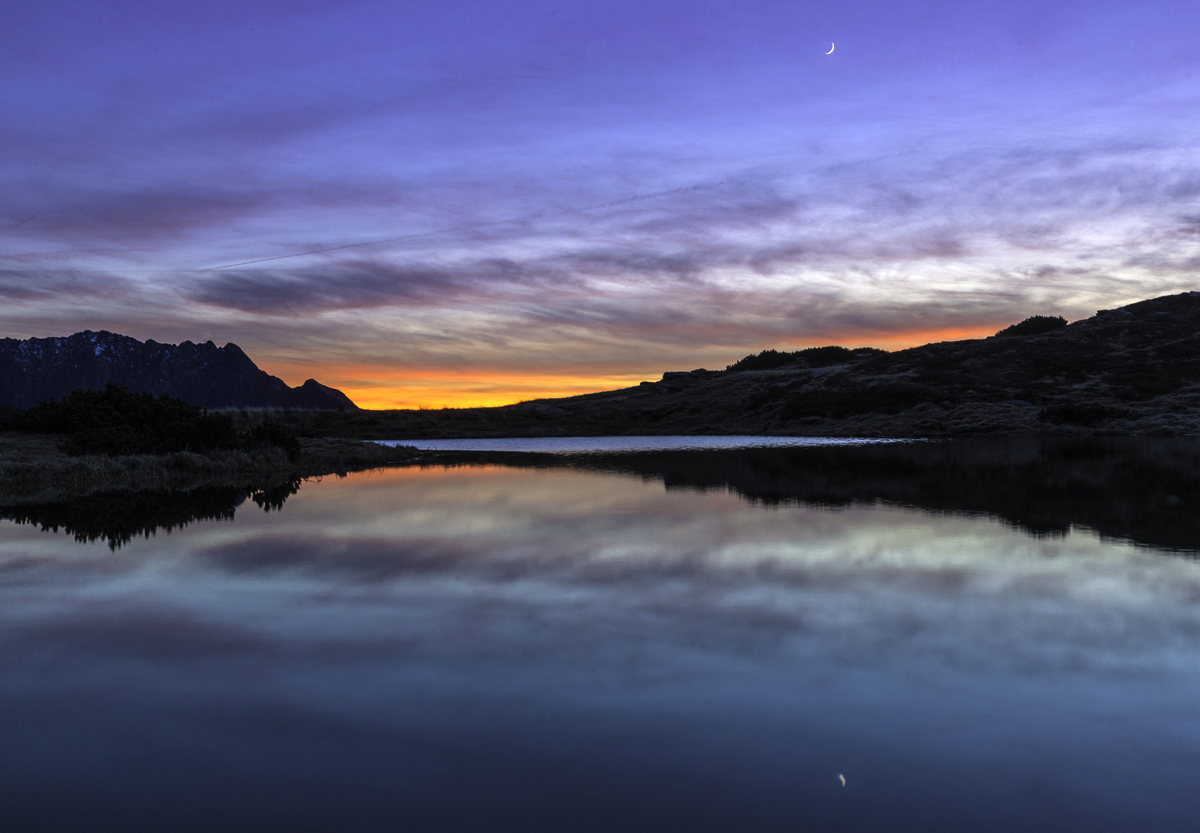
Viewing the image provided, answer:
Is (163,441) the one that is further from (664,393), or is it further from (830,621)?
(664,393)

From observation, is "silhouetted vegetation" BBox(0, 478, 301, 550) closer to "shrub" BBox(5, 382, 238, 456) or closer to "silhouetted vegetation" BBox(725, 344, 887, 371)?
"shrub" BBox(5, 382, 238, 456)

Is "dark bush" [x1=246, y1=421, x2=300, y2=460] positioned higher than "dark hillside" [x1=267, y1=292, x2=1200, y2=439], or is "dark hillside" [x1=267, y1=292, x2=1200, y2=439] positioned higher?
"dark hillside" [x1=267, y1=292, x2=1200, y2=439]

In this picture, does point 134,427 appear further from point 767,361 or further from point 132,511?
point 767,361

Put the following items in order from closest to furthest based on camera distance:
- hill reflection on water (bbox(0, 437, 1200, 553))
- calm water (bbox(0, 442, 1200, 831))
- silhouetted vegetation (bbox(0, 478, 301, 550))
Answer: calm water (bbox(0, 442, 1200, 831)) → silhouetted vegetation (bbox(0, 478, 301, 550)) → hill reflection on water (bbox(0, 437, 1200, 553))

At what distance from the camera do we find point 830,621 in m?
10.1

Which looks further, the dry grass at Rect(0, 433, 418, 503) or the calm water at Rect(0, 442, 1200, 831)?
the dry grass at Rect(0, 433, 418, 503)

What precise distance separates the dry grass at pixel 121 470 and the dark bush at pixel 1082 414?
6528cm

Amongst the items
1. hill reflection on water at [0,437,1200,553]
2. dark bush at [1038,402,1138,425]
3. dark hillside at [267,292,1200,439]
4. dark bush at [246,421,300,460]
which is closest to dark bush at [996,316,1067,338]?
dark hillside at [267,292,1200,439]

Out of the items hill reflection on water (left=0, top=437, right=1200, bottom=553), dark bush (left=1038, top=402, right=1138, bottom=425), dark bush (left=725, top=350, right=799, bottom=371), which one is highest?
dark bush (left=725, top=350, right=799, bottom=371)

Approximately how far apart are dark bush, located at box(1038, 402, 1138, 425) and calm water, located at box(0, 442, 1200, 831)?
211 feet

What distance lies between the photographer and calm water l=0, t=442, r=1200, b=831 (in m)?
5.66

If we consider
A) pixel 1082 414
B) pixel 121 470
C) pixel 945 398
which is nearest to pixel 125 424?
pixel 121 470

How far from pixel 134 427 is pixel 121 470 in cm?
708

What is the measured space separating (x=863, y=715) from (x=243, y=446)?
3627 cm
